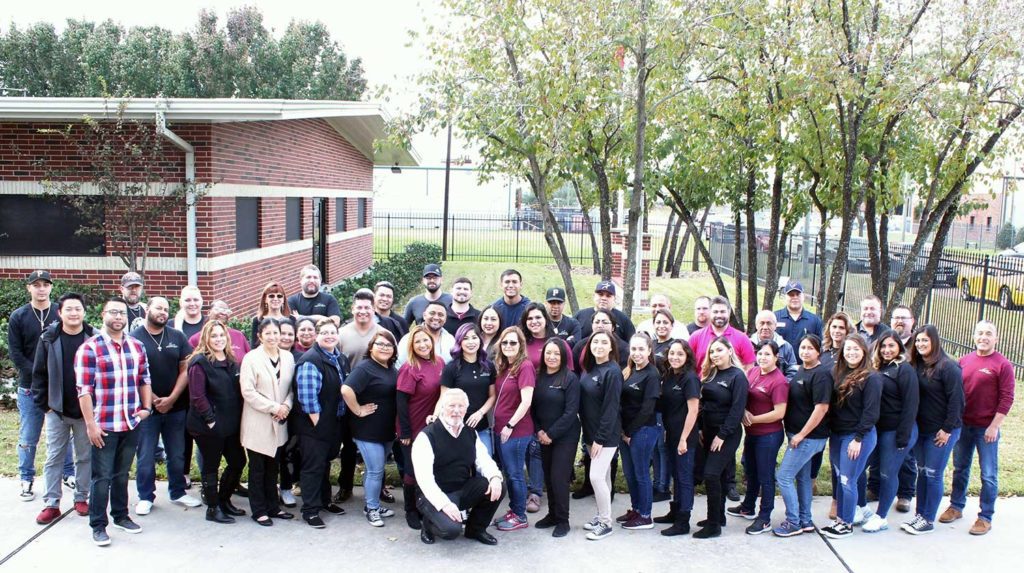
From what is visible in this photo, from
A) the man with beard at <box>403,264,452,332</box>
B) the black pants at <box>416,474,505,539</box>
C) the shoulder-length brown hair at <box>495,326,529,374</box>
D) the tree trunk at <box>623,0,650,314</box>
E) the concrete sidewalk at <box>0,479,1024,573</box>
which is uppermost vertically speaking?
the tree trunk at <box>623,0,650,314</box>

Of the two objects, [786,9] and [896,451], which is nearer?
[896,451]

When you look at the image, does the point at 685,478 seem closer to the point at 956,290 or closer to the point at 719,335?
the point at 719,335

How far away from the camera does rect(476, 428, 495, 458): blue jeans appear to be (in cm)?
651

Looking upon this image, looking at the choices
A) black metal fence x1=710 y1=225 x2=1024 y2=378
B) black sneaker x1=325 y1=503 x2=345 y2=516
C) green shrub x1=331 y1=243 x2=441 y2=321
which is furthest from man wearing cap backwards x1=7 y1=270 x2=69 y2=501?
black metal fence x1=710 y1=225 x2=1024 y2=378

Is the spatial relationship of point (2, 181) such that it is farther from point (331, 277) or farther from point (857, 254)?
point (857, 254)

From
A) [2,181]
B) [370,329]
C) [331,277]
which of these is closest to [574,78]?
[370,329]

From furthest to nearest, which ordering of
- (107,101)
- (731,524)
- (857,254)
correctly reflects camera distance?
(857,254) → (107,101) → (731,524)

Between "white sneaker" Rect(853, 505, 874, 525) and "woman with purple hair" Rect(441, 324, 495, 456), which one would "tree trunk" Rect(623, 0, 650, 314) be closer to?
"woman with purple hair" Rect(441, 324, 495, 456)

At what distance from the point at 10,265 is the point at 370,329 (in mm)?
6791

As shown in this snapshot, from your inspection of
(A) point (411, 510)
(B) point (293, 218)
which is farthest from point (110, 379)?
(B) point (293, 218)

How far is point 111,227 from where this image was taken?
10.9 meters

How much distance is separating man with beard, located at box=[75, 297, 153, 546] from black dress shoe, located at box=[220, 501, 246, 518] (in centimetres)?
62

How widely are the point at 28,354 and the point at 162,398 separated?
1.24 metres

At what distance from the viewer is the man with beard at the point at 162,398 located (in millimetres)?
6258
